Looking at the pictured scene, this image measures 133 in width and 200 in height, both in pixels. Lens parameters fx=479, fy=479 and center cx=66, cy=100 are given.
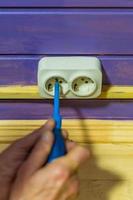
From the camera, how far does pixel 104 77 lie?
34.7 inches

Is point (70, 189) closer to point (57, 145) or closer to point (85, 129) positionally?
point (57, 145)

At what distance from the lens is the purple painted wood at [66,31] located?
820mm

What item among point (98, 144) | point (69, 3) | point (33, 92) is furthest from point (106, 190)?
point (69, 3)

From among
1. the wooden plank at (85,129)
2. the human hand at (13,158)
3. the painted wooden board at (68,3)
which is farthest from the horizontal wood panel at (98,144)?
the painted wooden board at (68,3)

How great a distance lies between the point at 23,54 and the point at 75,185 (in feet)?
0.85

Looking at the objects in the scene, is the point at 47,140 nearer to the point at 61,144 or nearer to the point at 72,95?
the point at 61,144

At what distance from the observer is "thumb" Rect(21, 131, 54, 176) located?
0.72 metres

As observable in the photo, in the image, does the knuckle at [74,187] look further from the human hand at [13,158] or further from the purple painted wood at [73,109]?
the purple painted wood at [73,109]

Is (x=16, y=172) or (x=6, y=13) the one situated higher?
(x=6, y=13)

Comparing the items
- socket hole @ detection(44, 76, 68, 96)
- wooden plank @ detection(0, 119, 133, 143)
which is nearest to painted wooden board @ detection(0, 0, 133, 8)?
socket hole @ detection(44, 76, 68, 96)

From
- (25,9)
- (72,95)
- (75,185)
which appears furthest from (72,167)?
(25,9)

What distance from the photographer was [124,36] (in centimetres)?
84

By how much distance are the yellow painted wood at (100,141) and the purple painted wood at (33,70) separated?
3.8 inches

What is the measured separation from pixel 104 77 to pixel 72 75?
8 centimetres
